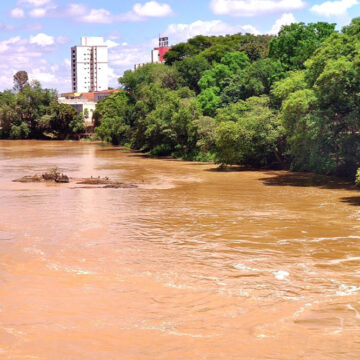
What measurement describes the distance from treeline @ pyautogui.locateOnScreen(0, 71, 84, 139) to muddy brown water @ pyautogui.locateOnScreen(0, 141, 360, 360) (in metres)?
71.5

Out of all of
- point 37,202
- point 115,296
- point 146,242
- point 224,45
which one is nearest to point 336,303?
point 115,296

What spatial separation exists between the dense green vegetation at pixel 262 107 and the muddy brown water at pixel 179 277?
6.55 m

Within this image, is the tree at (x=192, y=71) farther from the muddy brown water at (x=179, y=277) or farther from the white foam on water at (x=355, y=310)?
the white foam on water at (x=355, y=310)

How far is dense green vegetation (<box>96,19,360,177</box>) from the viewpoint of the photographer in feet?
105

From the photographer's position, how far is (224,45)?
80875mm

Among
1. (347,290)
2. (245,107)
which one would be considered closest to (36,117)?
(245,107)

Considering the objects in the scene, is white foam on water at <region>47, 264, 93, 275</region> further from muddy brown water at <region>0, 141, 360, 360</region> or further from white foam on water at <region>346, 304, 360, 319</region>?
white foam on water at <region>346, 304, 360, 319</region>

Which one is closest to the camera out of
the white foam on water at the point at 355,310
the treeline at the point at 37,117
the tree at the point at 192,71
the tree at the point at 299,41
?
the white foam on water at the point at 355,310

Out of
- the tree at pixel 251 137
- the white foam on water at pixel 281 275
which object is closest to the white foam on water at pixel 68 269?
the white foam on water at pixel 281 275

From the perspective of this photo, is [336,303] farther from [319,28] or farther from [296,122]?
[319,28]

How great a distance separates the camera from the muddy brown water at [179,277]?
10.1m

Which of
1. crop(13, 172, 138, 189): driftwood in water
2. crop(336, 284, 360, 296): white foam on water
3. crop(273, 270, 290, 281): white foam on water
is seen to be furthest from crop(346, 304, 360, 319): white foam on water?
crop(13, 172, 138, 189): driftwood in water

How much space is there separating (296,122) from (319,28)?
19.8 metres

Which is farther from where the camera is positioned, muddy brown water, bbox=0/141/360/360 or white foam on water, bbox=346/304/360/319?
white foam on water, bbox=346/304/360/319
